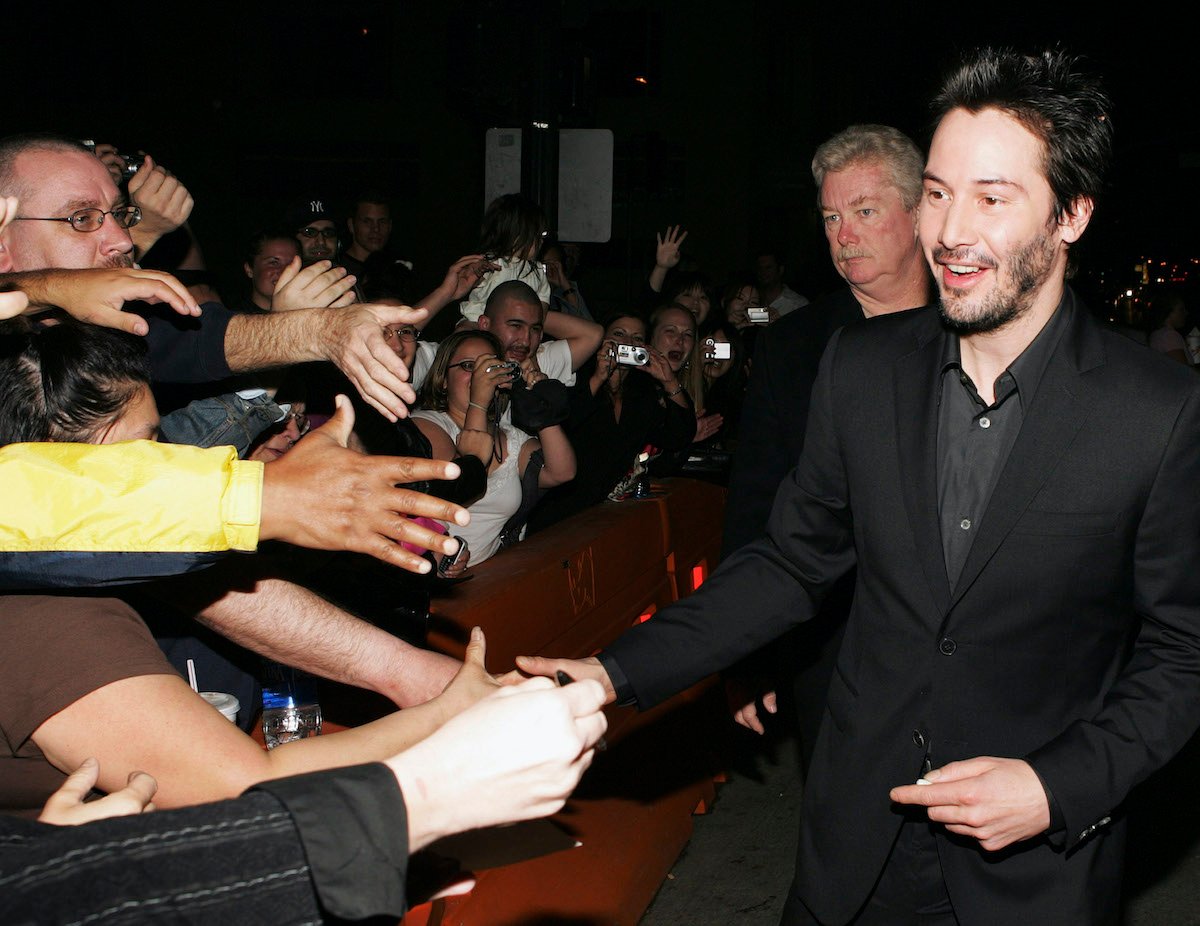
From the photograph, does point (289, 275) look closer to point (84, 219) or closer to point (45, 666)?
point (84, 219)

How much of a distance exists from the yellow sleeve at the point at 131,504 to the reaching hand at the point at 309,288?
64.2 inches

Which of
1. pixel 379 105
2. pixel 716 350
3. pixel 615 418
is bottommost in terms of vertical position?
pixel 615 418

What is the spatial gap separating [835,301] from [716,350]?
4.15 meters

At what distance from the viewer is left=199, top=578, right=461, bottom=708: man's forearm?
260 cm

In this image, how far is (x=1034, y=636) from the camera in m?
2.35

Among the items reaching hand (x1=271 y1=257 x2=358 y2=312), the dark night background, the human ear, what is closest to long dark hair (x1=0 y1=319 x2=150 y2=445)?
reaching hand (x1=271 y1=257 x2=358 y2=312)

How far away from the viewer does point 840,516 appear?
2775mm

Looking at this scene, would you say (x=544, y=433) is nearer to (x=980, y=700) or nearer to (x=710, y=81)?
(x=980, y=700)

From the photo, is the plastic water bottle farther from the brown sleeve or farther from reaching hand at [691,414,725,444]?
reaching hand at [691,414,725,444]

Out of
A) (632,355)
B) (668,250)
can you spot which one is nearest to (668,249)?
(668,250)

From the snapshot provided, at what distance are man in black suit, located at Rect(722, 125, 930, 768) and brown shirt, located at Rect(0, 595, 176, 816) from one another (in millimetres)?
2147

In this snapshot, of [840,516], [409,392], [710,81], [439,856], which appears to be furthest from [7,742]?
[710,81]

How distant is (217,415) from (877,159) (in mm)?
2376

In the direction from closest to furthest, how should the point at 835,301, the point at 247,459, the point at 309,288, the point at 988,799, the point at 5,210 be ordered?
the point at 5,210 → the point at 988,799 → the point at 247,459 → the point at 309,288 → the point at 835,301
